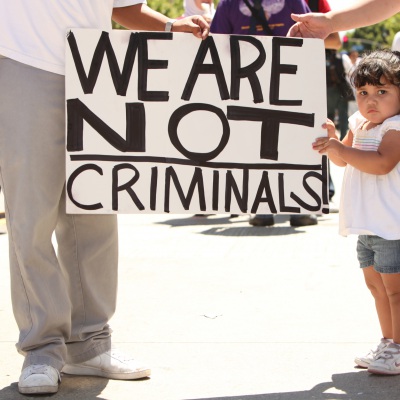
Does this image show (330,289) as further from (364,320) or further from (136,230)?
(136,230)

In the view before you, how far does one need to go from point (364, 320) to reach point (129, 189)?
65.8 inches

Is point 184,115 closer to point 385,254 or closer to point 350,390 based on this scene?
point 385,254

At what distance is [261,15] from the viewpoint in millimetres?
7523

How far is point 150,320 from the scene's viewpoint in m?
5.07

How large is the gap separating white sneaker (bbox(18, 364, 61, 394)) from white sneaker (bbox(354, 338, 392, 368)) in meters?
A: 1.29

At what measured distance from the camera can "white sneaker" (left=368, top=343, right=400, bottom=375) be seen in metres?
4.06

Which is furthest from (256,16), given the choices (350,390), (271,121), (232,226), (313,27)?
(350,390)

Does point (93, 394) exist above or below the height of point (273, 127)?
below

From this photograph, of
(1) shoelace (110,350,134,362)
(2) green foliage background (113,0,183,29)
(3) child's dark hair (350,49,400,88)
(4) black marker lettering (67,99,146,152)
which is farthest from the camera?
(2) green foliage background (113,0,183,29)

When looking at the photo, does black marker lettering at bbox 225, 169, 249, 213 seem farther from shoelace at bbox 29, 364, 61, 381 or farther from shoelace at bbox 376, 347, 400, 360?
shoelace at bbox 29, 364, 61, 381

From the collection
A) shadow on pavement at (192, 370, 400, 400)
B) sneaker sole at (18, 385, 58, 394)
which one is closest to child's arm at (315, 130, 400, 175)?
shadow on pavement at (192, 370, 400, 400)

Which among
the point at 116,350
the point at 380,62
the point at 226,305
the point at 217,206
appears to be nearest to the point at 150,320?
the point at 226,305

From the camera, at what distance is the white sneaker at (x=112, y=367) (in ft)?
13.3

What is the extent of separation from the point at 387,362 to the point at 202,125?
4.07 feet
